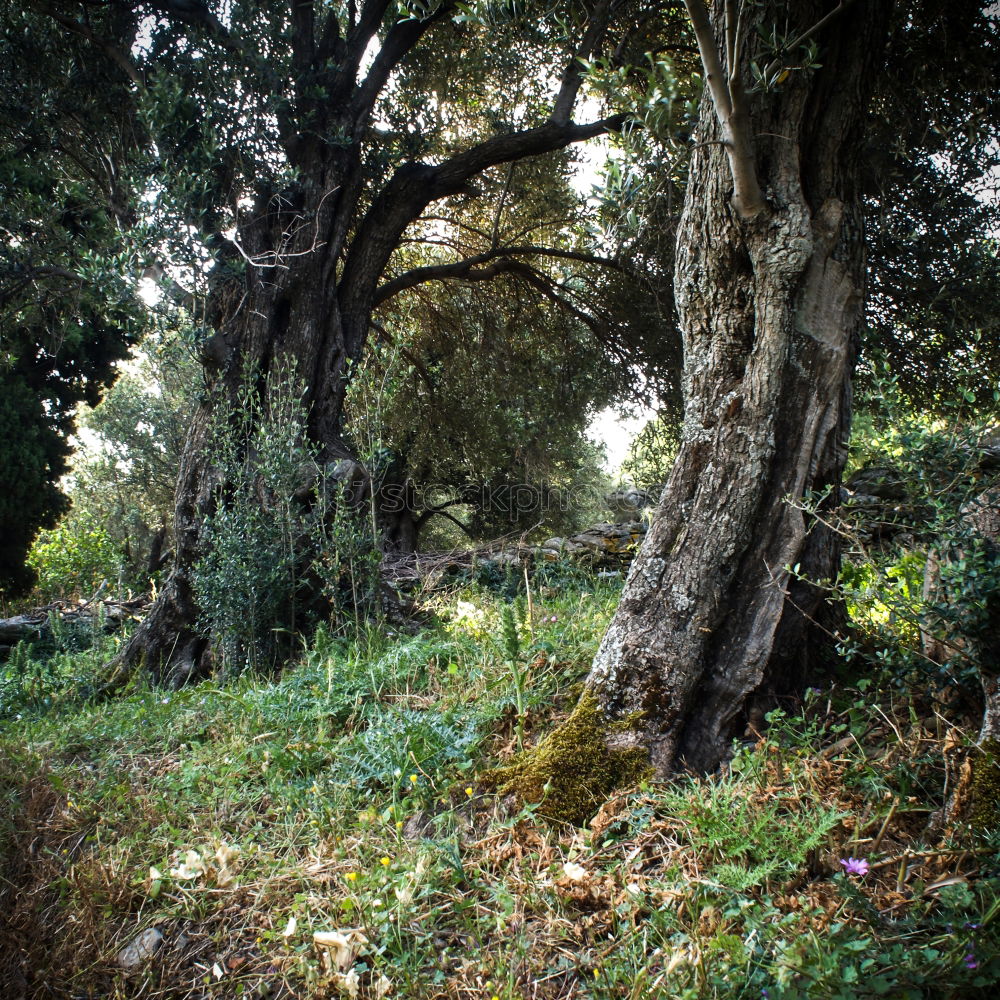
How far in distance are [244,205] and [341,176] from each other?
102 centimetres

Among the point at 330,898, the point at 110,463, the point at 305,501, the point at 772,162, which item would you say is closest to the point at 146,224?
the point at 305,501

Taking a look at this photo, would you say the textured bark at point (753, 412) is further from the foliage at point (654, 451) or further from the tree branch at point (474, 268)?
the foliage at point (654, 451)

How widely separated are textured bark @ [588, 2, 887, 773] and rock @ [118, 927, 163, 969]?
1.82 metres

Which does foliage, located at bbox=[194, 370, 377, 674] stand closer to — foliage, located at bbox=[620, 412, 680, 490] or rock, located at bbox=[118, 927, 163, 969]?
rock, located at bbox=[118, 927, 163, 969]

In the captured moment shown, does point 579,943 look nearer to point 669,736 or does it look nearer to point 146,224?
point 669,736

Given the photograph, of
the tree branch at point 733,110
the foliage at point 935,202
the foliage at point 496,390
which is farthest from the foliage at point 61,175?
the foliage at point 935,202

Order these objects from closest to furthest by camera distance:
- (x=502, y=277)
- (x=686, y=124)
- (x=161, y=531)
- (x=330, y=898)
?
(x=330, y=898), (x=686, y=124), (x=502, y=277), (x=161, y=531)

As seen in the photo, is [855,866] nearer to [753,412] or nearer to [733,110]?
[753,412]

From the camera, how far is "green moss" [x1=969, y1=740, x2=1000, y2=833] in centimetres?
206

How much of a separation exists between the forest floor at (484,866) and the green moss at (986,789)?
0.05 m

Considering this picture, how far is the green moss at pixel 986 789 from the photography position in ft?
6.75

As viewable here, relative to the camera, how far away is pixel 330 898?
2322 mm

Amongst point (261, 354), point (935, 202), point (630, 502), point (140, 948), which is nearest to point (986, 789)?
point (140, 948)

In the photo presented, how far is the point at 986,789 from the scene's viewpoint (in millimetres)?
2115
